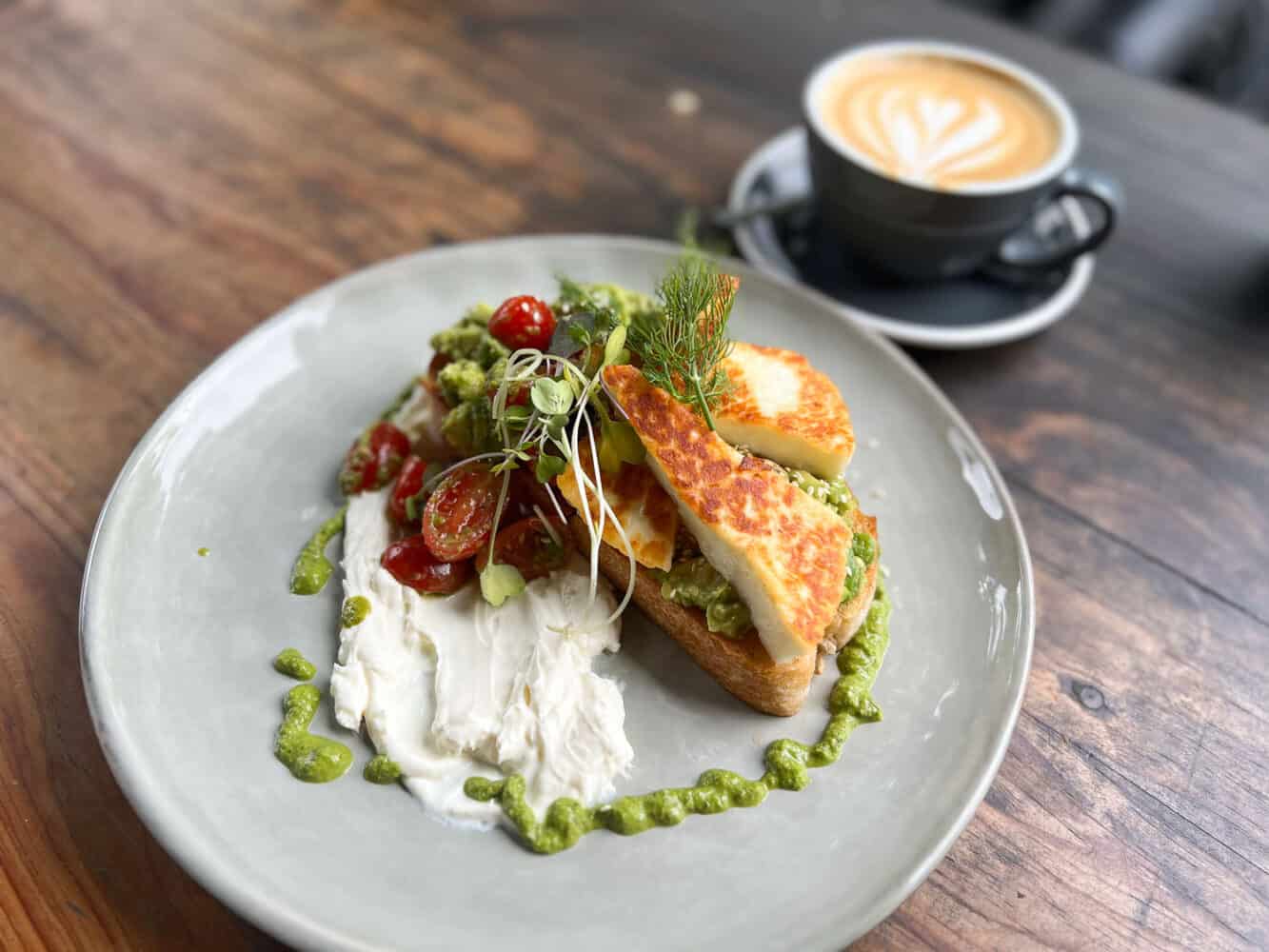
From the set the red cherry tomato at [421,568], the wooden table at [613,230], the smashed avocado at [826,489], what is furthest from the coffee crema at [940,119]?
the red cherry tomato at [421,568]

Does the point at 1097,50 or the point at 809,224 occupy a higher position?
the point at 1097,50

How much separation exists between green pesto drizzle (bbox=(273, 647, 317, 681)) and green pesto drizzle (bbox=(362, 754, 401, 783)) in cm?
28

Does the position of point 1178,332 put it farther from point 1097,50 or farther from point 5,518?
point 5,518

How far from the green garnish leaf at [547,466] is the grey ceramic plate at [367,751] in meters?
0.41

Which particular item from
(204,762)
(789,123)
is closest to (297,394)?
(204,762)

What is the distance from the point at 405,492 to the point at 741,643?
3.13 feet

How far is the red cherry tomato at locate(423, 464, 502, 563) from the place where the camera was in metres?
2.38

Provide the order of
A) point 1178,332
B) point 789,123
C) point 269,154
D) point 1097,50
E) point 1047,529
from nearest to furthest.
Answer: point 1047,529, point 1178,332, point 269,154, point 789,123, point 1097,50

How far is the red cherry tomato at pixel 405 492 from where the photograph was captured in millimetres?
2529

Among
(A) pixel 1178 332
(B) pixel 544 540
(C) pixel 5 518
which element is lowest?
(C) pixel 5 518

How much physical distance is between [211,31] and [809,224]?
2813 mm

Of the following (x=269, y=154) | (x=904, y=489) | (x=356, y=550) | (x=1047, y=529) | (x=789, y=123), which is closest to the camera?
(x=356, y=550)

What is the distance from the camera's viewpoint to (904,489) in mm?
2660

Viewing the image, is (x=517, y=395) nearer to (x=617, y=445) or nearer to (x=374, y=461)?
(x=617, y=445)
